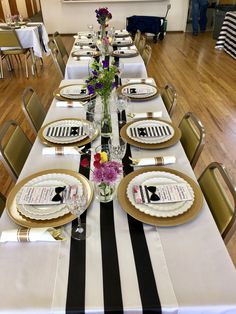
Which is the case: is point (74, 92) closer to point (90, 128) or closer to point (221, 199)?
point (90, 128)

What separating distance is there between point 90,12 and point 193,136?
6.65 meters

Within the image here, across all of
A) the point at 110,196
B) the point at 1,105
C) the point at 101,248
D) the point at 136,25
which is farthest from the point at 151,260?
the point at 136,25

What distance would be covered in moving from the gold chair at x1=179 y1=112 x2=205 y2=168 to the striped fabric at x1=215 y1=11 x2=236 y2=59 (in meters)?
4.53

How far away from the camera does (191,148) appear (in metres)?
1.47

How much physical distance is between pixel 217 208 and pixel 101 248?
0.54 metres

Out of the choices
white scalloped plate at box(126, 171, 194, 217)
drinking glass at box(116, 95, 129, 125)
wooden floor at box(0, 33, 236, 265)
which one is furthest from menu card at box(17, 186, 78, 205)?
wooden floor at box(0, 33, 236, 265)

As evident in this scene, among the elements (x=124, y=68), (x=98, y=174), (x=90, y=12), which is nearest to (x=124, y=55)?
(x=124, y=68)

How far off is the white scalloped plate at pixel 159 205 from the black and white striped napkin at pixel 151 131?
0.34m

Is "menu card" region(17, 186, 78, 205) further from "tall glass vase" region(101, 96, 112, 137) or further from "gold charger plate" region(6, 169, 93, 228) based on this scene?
"tall glass vase" region(101, 96, 112, 137)

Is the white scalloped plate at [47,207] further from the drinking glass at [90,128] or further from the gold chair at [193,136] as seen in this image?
the gold chair at [193,136]

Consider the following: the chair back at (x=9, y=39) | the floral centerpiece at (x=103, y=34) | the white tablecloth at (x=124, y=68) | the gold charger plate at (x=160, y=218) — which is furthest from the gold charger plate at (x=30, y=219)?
the chair back at (x=9, y=39)

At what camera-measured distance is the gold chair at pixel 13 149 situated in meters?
1.34

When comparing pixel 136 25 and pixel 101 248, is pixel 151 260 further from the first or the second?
pixel 136 25

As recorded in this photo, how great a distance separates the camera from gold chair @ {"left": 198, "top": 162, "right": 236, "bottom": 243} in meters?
1.03
